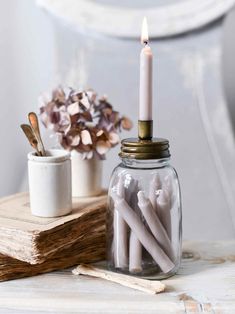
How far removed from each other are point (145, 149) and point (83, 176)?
8.1 inches

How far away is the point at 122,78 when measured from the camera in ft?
4.28

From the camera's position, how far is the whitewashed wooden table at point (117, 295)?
62cm

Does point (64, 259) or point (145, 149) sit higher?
point (145, 149)

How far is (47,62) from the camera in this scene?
1.34 metres

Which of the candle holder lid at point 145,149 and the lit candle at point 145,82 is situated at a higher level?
the lit candle at point 145,82

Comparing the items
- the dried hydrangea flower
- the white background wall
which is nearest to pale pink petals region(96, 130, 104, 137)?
the dried hydrangea flower

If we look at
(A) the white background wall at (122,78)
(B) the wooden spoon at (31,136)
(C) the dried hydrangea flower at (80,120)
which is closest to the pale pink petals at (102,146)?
(C) the dried hydrangea flower at (80,120)

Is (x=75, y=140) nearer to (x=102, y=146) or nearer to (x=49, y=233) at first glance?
(x=102, y=146)

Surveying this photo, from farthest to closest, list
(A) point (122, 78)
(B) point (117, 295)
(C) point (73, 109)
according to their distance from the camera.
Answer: (A) point (122, 78)
(C) point (73, 109)
(B) point (117, 295)

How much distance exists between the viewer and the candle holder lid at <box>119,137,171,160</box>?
0.66 metres

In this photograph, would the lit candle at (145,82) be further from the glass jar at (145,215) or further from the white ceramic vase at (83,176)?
the white ceramic vase at (83,176)

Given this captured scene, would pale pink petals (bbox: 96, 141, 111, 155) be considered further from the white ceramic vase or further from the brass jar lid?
the brass jar lid

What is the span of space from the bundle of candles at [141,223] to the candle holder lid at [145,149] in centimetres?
4

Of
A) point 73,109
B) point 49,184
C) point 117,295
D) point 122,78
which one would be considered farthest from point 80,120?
point 122,78
